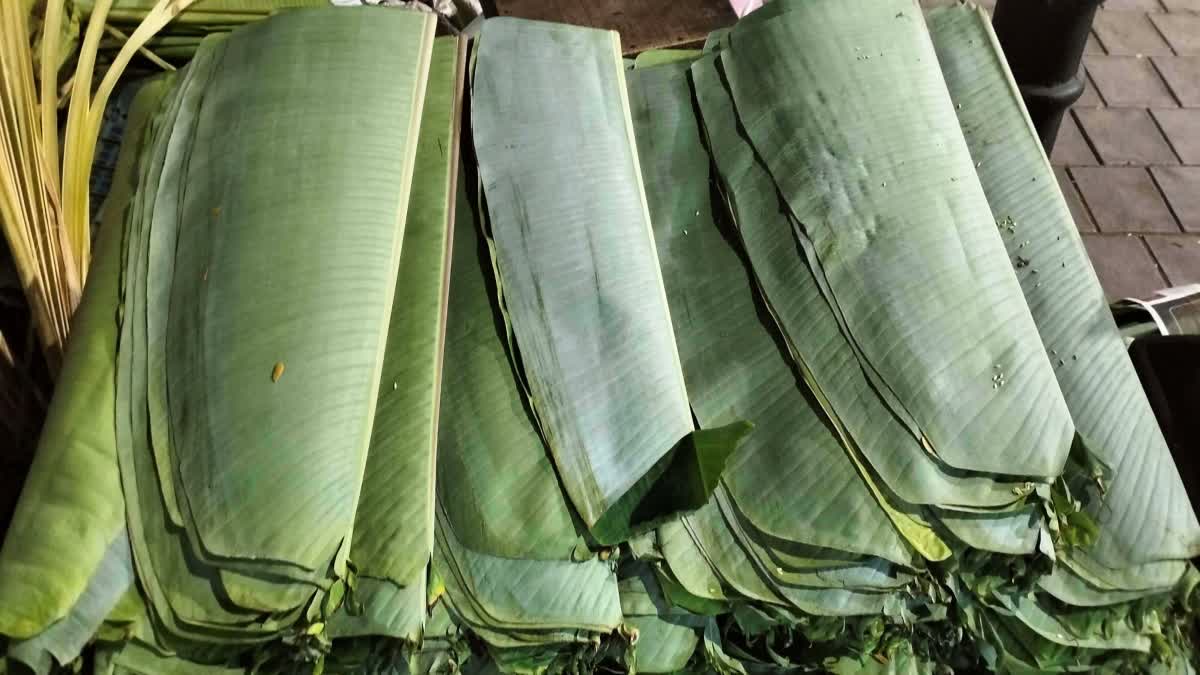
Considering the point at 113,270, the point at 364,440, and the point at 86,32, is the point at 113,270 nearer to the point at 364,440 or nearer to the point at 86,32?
the point at 364,440

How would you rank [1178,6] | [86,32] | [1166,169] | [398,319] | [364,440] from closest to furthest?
[364,440]
[398,319]
[86,32]
[1166,169]
[1178,6]

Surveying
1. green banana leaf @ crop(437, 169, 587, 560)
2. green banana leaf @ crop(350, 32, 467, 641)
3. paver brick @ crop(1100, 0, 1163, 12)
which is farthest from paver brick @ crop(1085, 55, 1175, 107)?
green banana leaf @ crop(437, 169, 587, 560)

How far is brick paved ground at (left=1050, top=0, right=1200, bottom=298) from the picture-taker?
111 inches

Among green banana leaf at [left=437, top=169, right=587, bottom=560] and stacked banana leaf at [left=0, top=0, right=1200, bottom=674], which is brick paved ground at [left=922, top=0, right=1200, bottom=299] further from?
green banana leaf at [left=437, top=169, right=587, bottom=560]

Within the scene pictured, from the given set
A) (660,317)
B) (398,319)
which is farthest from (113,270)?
(660,317)

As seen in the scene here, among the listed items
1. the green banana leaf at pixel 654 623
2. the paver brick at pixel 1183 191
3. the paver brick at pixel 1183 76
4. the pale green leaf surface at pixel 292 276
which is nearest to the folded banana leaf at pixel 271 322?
the pale green leaf surface at pixel 292 276

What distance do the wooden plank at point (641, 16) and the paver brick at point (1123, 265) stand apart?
5.32ft

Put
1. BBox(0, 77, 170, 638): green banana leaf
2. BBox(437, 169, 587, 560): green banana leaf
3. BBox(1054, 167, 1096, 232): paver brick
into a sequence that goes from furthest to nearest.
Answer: BBox(1054, 167, 1096, 232): paver brick
BBox(437, 169, 587, 560): green banana leaf
BBox(0, 77, 170, 638): green banana leaf

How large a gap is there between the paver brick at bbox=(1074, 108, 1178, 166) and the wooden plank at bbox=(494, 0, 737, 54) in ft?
6.46

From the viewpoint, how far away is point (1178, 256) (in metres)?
2.81

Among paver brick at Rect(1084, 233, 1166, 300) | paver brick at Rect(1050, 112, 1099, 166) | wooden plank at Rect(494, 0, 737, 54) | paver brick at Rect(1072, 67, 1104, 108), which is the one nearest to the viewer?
wooden plank at Rect(494, 0, 737, 54)

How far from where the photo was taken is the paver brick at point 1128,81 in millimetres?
3301

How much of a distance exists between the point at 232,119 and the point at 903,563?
1063 millimetres

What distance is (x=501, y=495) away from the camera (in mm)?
1067
